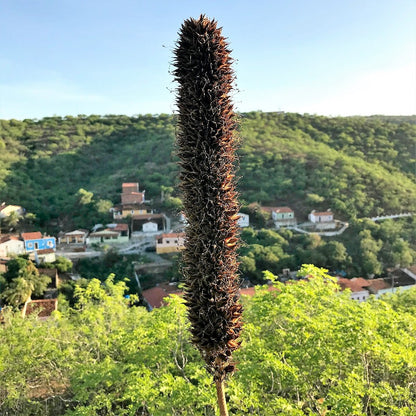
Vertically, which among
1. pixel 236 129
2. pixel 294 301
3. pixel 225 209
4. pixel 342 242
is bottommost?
pixel 342 242

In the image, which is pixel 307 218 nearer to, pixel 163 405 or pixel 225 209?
pixel 163 405

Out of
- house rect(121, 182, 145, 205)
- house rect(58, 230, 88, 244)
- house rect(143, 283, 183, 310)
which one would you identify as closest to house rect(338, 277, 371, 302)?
house rect(143, 283, 183, 310)

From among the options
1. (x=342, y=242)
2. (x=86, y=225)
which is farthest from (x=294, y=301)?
(x=86, y=225)

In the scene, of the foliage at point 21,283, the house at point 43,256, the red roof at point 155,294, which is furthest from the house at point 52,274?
the red roof at point 155,294

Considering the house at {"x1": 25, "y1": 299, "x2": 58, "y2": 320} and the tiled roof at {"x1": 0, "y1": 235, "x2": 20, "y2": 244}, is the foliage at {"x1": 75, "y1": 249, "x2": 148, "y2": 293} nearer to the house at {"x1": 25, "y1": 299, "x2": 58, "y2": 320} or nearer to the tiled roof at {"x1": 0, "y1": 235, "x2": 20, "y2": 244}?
the tiled roof at {"x1": 0, "y1": 235, "x2": 20, "y2": 244}

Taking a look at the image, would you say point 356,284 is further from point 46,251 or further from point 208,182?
point 208,182

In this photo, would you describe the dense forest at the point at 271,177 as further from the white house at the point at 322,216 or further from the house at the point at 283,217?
the white house at the point at 322,216

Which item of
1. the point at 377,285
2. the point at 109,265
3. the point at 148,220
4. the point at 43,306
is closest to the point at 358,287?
the point at 377,285
